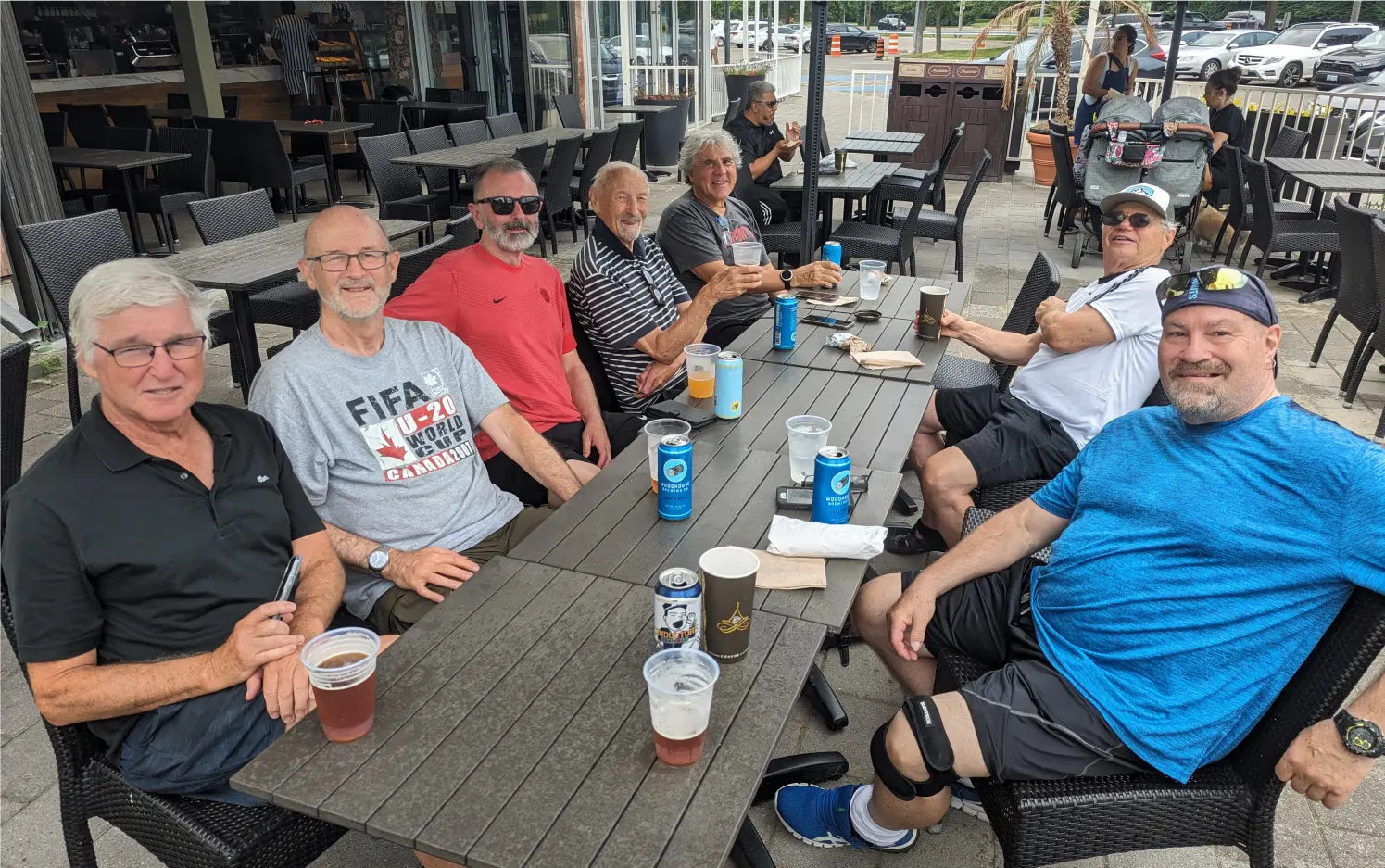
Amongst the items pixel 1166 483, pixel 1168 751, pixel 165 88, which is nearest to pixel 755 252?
pixel 1166 483

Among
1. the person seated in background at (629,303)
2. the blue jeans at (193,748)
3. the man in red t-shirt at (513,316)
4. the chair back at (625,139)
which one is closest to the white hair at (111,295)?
the blue jeans at (193,748)

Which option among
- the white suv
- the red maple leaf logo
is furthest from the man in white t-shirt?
the white suv

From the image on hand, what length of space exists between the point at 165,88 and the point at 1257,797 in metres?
12.3

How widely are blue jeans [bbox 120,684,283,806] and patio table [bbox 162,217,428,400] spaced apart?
2.18m

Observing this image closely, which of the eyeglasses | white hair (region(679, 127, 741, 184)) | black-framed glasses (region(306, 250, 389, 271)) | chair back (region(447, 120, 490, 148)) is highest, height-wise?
white hair (region(679, 127, 741, 184))

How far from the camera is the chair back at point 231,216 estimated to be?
452cm

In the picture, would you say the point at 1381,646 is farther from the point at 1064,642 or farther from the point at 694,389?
the point at 694,389

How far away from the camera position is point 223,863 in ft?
4.92

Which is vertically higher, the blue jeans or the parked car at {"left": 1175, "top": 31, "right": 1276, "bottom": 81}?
the parked car at {"left": 1175, "top": 31, "right": 1276, "bottom": 81}

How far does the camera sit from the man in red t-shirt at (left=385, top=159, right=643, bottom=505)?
287 cm

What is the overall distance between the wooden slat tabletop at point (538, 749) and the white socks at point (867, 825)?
0.62 m

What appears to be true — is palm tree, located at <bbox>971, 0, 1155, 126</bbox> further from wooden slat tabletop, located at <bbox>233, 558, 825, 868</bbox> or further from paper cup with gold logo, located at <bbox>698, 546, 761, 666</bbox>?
wooden slat tabletop, located at <bbox>233, 558, 825, 868</bbox>

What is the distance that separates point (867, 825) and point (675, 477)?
0.90 meters

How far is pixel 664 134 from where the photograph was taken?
11.4m
